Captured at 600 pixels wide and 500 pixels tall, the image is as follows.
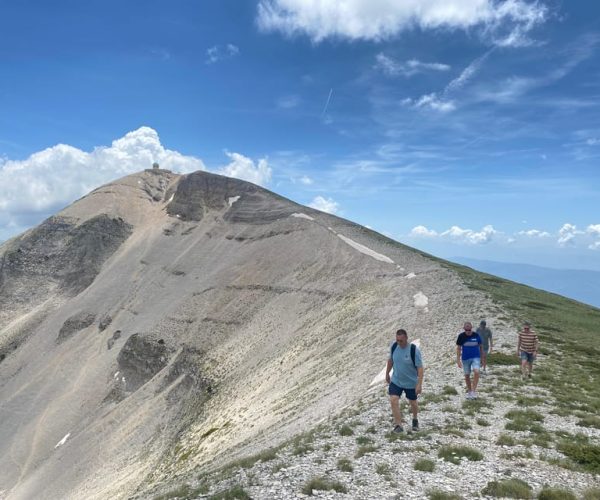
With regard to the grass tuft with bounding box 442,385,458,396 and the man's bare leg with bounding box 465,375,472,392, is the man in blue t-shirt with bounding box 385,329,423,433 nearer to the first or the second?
the man's bare leg with bounding box 465,375,472,392

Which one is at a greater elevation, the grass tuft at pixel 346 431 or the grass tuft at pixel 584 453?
Result: the grass tuft at pixel 584 453

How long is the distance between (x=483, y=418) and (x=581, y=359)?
1540cm

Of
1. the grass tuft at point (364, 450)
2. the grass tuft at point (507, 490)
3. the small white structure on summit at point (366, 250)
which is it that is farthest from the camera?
the small white structure on summit at point (366, 250)

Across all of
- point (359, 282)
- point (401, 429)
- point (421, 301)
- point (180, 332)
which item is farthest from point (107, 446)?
point (401, 429)

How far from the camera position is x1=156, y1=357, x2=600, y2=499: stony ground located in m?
12.5

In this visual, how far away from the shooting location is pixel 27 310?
105 meters

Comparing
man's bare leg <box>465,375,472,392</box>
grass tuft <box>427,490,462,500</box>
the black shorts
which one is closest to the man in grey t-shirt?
man's bare leg <box>465,375,472,392</box>

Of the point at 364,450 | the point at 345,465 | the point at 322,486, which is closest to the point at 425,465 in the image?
the point at 364,450

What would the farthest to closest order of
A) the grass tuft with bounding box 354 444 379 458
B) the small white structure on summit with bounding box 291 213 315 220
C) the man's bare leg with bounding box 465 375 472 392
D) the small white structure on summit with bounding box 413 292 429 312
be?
the small white structure on summit with bounding box 291 213 315 220 → the small white structure on summit with bounding box 413 292 429 312 → the man's bare leg with bounding box 465 375 472 392 → the grass tuft with bounding box 354 444 379 458

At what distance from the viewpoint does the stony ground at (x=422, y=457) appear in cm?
1248

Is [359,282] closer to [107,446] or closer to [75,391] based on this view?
[107,446]

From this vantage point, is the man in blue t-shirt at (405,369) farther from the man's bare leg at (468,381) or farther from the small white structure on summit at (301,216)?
the small white structure on summit at (301,216)

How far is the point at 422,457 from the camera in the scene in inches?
554

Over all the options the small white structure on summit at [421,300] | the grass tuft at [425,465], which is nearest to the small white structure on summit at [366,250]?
the small white structure on summit at [421,300]
